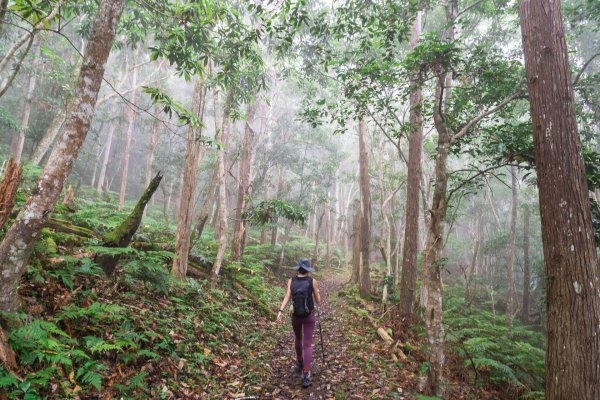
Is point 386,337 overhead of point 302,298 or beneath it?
beneath

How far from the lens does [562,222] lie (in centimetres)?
393

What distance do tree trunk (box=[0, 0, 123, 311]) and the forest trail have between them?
375 cm

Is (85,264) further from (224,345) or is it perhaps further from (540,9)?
(540,9)

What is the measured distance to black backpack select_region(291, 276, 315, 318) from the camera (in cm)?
576

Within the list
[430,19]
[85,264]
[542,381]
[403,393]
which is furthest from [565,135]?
[430,19]

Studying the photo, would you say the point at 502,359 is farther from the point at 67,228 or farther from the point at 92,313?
the point at 67,228

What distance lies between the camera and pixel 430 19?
18.9 m

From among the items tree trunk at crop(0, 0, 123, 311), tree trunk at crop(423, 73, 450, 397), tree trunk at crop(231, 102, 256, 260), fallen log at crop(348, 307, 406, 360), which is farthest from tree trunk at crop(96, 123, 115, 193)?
tree trunk at crop(423, 73, 450, 397)

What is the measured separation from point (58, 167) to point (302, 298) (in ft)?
13.5

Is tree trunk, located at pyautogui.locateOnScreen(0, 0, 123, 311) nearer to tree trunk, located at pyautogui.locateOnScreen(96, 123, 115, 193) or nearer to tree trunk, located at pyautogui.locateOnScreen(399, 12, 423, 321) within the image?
tree trunk, located at pyautogui.locateOnScreen(399, 12, 423, 321)

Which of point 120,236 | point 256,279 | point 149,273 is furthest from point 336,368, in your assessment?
point 256,279

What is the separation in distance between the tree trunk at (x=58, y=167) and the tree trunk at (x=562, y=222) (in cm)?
581

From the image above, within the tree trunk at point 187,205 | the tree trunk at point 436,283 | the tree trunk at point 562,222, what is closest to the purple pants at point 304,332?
the tree trunk at point 436,283

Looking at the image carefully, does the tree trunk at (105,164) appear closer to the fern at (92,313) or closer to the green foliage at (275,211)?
the green foliage at (275,211)
